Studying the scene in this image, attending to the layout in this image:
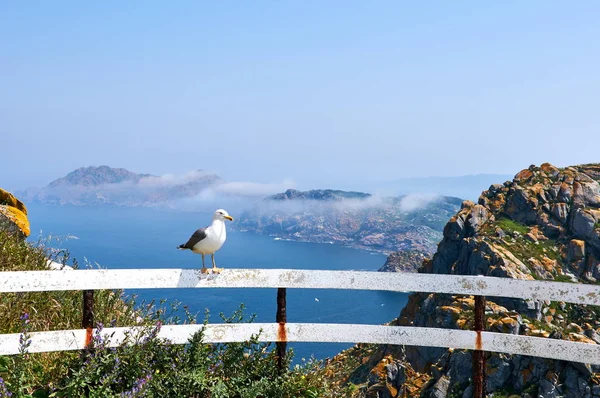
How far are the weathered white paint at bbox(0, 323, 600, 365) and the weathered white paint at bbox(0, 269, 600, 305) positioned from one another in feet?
1.53

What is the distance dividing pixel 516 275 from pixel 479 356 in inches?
4688

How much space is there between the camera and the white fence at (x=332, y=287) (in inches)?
244

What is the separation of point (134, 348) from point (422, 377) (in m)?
108

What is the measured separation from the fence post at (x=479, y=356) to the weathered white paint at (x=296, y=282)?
0.58ft

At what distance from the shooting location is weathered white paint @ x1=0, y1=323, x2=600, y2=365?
6207mm

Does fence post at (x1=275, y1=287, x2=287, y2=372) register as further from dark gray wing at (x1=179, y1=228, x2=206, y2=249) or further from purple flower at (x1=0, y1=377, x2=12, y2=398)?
purple flower at (x1=0, y1=377, x2=12, y2=398)

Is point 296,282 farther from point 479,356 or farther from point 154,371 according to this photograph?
point 479,356

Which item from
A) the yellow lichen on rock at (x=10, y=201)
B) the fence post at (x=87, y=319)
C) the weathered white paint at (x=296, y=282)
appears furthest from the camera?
the yellow lichen on rock at (x=10, y=201)

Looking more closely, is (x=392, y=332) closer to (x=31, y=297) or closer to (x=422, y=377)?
(x=31, y=297)

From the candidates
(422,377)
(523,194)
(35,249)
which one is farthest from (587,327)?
(35,249)

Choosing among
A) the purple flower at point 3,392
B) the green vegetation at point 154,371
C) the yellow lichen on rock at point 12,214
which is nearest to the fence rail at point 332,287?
the green vegetation at point 154,371

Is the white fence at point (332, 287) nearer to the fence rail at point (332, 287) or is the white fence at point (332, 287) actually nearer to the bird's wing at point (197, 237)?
the fence rail at point (332, 287)

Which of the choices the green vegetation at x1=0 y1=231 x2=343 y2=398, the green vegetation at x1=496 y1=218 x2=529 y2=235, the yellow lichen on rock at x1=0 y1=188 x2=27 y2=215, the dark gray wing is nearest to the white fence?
the green vegetation at x1=0 y1=231 x2=343 y2=398

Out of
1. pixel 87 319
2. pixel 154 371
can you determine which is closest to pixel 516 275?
pixel 154 371
